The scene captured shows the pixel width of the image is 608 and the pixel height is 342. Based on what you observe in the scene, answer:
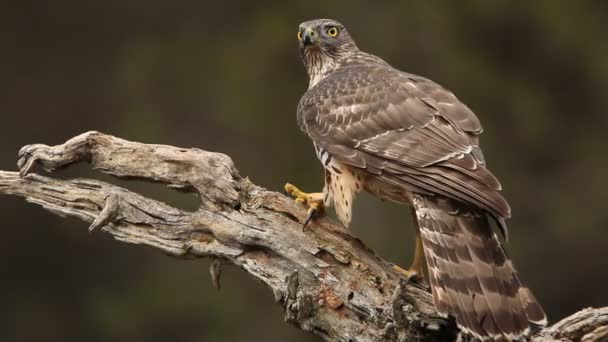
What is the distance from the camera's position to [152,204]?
18.2 feet

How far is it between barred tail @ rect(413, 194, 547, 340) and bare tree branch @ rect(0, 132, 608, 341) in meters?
0.21

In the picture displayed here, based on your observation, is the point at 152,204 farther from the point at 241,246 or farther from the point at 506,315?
the point at 506,315

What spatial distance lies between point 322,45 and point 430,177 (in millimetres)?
1848

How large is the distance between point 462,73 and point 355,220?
1.69 m

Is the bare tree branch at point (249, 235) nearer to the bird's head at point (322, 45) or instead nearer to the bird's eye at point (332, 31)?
the bird's head at point (322, 45)

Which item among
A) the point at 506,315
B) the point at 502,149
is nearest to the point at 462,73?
the point at 502,149

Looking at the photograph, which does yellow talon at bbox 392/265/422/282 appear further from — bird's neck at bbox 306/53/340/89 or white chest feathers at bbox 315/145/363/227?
bird's neck at bbox 306/53/340/89

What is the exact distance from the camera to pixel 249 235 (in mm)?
5340

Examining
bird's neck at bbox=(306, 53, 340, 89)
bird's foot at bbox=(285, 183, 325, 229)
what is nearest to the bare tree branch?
bird's foot at bbox=(285, 183, 325, 229)

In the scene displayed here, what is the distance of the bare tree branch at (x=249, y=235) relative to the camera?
5.02 metres

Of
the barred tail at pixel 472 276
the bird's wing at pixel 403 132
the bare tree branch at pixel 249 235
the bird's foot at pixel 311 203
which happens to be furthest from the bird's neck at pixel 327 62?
the barred tail at pixel 472 276

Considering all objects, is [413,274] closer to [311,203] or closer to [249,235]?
[311,203]

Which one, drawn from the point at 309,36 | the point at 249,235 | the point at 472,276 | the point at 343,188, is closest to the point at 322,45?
the point at 309,36

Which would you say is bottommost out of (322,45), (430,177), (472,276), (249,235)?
(249,235)
